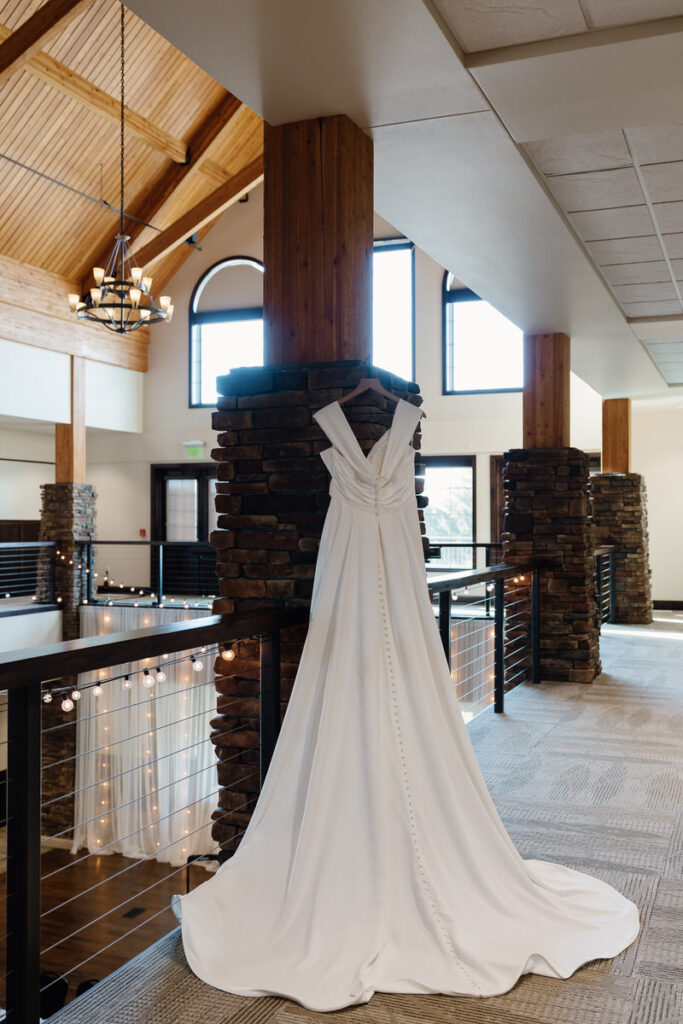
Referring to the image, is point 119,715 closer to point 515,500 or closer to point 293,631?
point 515,500

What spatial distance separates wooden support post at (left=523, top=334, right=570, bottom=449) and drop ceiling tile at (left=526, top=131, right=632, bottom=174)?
282cm

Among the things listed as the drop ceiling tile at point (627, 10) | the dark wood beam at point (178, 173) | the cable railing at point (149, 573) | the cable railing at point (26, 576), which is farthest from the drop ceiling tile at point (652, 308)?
the cable railing at point (149, 573)

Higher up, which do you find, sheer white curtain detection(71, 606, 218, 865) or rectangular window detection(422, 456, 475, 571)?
rectangular window detection(422, 456, 475, 571)

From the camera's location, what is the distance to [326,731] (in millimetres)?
2375

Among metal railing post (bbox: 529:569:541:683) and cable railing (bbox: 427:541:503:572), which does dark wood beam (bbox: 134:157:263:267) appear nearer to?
cable railing (bbox: 427:541:503:572)

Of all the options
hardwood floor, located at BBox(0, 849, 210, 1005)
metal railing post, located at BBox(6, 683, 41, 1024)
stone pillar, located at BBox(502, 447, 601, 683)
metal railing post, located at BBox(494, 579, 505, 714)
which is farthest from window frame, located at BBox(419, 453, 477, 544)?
metal railing post, located at BBox(6, 683, 41, 1024)

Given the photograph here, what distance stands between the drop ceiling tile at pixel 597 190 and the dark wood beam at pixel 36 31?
6.68m

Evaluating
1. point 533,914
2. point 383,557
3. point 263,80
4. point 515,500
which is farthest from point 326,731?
point 515,500

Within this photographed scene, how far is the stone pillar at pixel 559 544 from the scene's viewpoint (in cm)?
642

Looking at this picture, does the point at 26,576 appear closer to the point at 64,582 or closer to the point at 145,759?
the point at 64,582

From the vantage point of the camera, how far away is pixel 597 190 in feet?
13.8

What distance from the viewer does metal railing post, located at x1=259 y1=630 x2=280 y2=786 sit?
2.83 meters

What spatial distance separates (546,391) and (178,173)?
7.82 m

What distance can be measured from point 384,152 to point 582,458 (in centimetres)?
358
